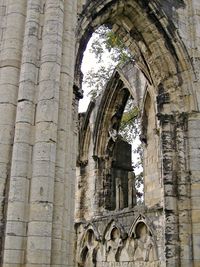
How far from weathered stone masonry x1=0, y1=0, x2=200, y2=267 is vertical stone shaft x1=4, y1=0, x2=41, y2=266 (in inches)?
0.5

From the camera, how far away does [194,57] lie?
9.31 m

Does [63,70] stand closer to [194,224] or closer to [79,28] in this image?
[79,28]

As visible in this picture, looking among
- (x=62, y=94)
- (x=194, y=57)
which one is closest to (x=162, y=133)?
(x=194, y=57)

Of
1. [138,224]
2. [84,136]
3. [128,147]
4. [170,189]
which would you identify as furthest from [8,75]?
[84,136]

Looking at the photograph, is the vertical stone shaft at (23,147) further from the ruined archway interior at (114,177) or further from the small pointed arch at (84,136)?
the small pointed arch at (84,136)

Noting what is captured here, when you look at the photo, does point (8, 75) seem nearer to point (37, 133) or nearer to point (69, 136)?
point (37, 133)

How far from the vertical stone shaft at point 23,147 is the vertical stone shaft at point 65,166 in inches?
15.5

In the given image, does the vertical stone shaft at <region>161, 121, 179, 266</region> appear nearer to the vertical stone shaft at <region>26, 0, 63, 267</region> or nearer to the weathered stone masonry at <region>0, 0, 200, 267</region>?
the weathered stone masonry at <region>0, 0, 200, 267</region>

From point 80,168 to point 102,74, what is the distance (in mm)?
5132

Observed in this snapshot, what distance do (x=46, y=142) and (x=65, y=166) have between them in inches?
18.2

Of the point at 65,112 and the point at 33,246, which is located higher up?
the point at 65,112

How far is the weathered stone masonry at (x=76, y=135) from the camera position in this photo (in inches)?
227

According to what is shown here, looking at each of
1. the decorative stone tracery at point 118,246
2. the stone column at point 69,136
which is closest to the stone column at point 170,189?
the decorative stone tracery at point 118,246

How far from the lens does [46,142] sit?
5988 millimetres
